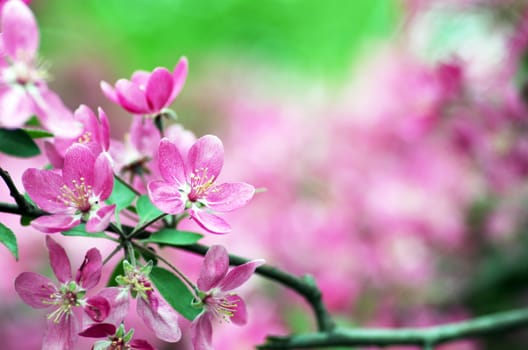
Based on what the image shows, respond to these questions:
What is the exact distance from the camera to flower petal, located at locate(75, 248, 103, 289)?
430mm

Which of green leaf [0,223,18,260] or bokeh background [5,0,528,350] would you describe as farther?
bokeh background [5,0,528,350]

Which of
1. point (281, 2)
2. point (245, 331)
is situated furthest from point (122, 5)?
point (245, 331)

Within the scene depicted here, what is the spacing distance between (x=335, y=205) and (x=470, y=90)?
0.44 metres

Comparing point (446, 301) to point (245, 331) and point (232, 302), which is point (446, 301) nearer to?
Answer: point (245, 331)

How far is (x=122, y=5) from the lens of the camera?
2715 millimetres

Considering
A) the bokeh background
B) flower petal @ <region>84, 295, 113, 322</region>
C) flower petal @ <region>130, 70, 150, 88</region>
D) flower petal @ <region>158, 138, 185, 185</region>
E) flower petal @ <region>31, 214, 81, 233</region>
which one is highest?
the bokeh background

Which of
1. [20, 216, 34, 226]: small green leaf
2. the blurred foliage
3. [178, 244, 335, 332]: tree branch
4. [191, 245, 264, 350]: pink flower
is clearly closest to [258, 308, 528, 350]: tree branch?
[178, 244, 335, 332]: tree branch

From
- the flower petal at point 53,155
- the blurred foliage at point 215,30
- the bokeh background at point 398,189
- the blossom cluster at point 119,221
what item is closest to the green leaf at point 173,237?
the blossom cluster at point 119,221

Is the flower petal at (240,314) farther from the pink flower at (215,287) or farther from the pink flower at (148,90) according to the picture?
the pink flower at (148,90)

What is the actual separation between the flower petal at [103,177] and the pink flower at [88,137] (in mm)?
18

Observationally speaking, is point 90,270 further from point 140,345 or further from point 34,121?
point 34,121

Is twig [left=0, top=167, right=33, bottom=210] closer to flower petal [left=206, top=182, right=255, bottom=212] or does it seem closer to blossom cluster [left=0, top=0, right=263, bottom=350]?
blossom cluster [left=0, top=0, right=263, bottom=350]

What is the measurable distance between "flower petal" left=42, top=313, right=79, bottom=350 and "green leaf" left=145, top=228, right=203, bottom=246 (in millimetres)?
77

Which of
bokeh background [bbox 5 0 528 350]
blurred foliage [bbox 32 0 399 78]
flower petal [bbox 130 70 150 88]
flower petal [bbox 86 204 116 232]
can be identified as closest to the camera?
flower petal [bbox 86 204 116 232]
